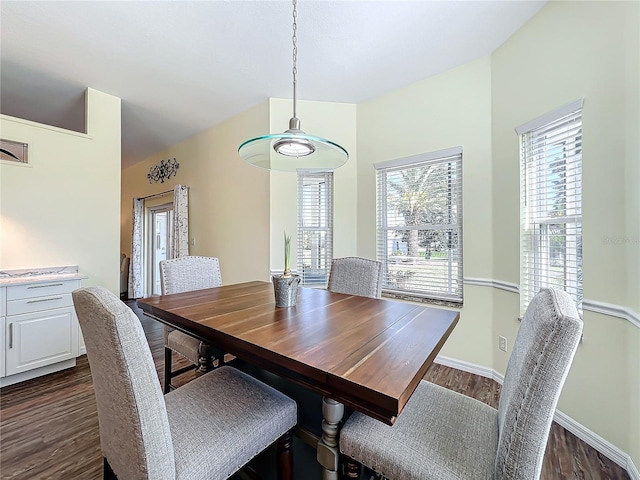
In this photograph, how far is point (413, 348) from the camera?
40.4 inches

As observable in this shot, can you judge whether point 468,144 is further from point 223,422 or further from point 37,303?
point 37,303

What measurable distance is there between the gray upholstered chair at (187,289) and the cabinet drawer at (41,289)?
1267 millimetres

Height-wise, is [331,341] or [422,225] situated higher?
[422,225]

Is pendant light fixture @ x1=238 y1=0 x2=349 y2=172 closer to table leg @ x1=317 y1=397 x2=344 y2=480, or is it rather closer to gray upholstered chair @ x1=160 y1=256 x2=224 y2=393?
gray upholstered chair @ x1=160 y1=256 x2=224 y2=393

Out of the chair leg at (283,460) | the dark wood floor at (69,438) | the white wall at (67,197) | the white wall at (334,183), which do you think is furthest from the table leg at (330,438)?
the white wall at (67,197)

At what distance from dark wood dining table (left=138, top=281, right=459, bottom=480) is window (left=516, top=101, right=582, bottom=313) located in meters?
1.13

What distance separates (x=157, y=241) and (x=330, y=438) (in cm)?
587

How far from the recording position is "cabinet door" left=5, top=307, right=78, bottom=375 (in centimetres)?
222

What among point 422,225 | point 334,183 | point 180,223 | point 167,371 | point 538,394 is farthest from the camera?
point 180,223

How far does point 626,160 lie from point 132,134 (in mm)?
5480

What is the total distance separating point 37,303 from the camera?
2355 millimetres

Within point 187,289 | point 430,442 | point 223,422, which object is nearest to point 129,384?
point 223,422

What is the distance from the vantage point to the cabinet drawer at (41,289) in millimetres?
2238

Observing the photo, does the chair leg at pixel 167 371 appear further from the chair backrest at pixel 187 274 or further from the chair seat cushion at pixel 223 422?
the chair seat cushion at pixel 223 422
